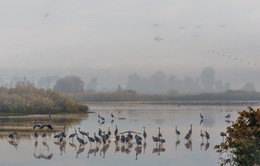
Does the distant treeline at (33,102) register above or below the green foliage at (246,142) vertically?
above

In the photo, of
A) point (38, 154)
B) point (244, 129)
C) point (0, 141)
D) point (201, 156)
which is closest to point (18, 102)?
point (0, 141)

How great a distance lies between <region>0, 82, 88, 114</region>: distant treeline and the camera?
47.0m

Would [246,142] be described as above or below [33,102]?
below

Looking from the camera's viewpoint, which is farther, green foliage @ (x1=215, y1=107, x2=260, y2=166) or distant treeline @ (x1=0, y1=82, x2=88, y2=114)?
distant treeline @ (x1=0, y1=82, x2=88, y2=114)

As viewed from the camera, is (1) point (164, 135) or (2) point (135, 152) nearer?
(2) point (135, 152)

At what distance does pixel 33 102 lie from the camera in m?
48.7

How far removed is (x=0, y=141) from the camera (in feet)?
74.0

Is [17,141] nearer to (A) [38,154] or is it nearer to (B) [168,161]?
(A) [38,154]

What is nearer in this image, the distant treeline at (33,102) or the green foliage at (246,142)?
the green foliage at (246,142)

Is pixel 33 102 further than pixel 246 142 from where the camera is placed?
Yes

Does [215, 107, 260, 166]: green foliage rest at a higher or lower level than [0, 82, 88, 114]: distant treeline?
lower

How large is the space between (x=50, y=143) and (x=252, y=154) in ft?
43.8

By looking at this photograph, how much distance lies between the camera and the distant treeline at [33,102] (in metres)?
47.0

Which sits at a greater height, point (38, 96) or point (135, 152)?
point (38, 96)
